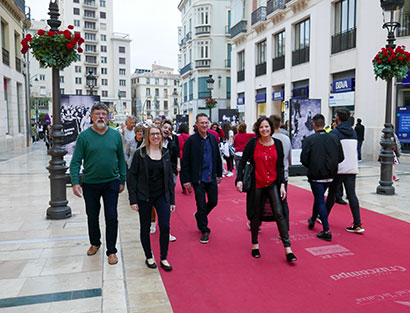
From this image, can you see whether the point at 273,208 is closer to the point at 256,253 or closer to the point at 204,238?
the point at 256,253

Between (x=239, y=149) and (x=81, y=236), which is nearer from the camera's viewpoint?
(x=81, y=236)

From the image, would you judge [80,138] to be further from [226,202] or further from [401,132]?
[401,132]

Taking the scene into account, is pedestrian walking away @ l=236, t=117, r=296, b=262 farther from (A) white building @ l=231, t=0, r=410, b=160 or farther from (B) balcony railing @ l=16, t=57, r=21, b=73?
(B) balcony railing @ l=16, t=57, r=21, b=73

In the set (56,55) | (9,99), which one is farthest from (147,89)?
(56,55)

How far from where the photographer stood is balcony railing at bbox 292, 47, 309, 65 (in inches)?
875

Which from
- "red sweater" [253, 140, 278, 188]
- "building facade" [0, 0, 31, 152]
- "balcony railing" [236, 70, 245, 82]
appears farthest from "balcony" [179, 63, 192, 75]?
"red sweater" [253, 140, 278, 188]

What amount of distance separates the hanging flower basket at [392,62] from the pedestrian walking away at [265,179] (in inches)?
223

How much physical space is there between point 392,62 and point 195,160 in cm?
615

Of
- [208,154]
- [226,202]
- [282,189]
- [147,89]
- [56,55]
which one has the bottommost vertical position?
[226,202]

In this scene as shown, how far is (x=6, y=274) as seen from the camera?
4.50 metres

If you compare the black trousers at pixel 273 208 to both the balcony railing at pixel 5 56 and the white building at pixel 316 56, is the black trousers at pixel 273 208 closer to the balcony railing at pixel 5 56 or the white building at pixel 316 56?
the white building at pixel 316 56

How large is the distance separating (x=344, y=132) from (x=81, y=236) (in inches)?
188

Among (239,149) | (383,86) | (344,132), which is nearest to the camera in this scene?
(344,132)

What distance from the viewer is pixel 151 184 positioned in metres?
4.62
